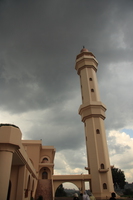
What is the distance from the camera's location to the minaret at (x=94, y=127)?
2509 cm

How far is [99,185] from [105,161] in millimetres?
3515

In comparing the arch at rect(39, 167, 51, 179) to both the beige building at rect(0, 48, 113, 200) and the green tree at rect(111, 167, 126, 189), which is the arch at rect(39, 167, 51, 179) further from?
the green tree at rect(111, 167, 126, 189)

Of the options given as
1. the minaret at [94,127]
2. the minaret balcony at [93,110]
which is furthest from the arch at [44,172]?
the minaret balcony at [93,110]

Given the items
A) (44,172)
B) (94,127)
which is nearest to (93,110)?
(94,127)

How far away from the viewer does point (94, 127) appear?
28766mm

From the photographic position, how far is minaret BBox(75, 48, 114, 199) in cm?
2509

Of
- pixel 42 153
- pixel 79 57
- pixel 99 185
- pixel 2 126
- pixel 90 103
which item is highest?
pixel 79 57

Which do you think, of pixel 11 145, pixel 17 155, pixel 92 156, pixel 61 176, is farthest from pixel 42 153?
pixel 11 145

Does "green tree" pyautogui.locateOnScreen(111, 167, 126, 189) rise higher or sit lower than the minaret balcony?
lower

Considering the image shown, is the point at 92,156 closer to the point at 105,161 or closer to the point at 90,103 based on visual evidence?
the point at 105,161

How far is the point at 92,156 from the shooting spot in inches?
1056

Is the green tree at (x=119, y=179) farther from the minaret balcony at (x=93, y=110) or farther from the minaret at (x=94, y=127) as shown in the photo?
the minaret balcony at (x=93, y=110)

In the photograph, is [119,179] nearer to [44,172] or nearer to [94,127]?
[44,172]

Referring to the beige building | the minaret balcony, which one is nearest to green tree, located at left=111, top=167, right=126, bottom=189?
the beige building
